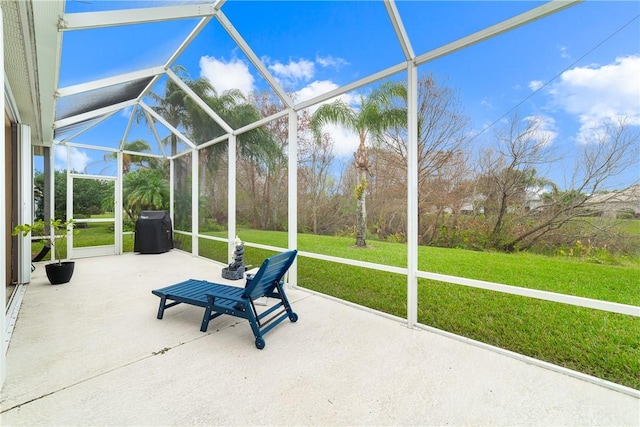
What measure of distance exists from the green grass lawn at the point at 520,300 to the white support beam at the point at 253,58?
8.76 ft

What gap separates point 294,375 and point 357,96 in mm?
4247

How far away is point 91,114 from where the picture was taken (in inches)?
255

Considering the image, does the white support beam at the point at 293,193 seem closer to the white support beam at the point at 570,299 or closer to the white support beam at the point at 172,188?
the white support beam at the point at 570,299

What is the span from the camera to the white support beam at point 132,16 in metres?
3.05

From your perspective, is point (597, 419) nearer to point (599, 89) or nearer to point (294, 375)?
point (294, 375)

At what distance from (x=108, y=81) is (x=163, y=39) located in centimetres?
160

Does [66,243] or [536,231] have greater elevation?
[536,231]

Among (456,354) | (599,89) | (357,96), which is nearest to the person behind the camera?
(456,354)

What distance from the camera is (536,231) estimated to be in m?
3.68

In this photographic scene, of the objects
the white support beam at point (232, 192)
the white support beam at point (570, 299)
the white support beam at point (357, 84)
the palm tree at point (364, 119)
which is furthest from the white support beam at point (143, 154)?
the white support beam at point (570, 299)

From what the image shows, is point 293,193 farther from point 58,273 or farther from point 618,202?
point 58,273

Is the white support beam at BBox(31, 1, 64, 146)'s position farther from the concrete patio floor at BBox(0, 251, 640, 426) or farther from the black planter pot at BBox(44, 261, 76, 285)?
the concrete patio floor at BBox(0, 251, 640, 426)

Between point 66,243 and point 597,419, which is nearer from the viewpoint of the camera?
point 597,419

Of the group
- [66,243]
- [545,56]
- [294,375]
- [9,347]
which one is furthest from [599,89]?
[66,243]
